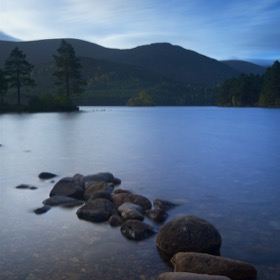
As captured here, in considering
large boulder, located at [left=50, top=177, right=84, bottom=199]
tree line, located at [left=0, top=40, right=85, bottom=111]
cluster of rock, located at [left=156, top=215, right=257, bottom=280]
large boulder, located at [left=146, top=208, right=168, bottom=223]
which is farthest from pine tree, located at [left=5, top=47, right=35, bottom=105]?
cluster of rock, located at [left=156, top=215, right=257, bottom=280]

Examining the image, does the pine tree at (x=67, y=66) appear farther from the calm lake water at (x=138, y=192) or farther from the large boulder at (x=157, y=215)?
the large boulder at (x=157, y=215)

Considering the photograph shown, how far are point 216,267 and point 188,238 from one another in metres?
1.99

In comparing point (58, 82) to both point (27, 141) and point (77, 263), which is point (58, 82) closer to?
point (27, 141)

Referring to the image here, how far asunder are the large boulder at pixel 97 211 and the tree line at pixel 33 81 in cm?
9706

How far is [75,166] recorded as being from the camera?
32.4 meters

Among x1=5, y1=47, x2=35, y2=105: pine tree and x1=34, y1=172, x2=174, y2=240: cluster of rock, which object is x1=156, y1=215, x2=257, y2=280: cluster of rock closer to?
x1=34, y1=172, x2=174, y2=240: cluster of rock

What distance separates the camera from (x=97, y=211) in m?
16.6

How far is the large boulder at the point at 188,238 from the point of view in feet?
42.7

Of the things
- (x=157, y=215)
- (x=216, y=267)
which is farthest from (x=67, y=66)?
(x=216, y=267)

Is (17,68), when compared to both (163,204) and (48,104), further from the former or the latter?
(163,204)

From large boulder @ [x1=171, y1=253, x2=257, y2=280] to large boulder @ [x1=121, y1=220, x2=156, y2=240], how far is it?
3.02 m

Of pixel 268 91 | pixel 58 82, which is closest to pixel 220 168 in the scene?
pixel 58 82

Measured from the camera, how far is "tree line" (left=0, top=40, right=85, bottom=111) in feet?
371

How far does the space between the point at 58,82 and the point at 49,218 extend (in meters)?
115
